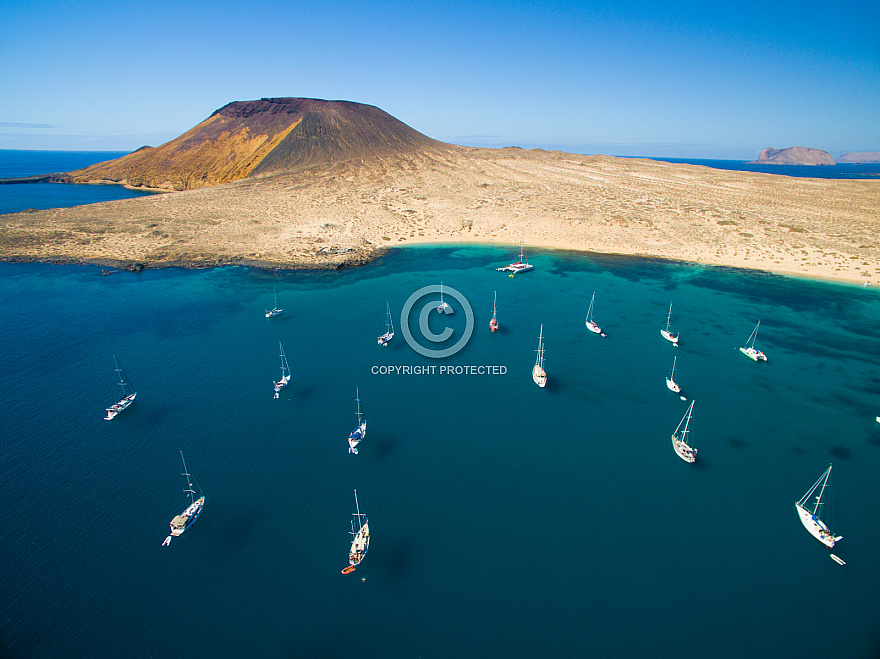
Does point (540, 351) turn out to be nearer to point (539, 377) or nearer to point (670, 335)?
point (539, 377)

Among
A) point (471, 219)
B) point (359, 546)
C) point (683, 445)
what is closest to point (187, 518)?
point (359, 546)

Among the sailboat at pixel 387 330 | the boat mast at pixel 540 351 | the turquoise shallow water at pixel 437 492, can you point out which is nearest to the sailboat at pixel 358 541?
the turquoise shallow water at pixel 437 492

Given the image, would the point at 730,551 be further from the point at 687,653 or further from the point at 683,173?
the point at 683,173

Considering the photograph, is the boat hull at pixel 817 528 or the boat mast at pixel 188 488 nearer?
the boat hull at pixel 817 528

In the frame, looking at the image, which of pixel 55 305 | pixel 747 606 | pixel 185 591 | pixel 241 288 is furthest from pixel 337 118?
pixel 747 606

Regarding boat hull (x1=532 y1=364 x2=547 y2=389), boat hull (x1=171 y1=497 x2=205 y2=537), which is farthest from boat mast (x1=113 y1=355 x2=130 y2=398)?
boat hull (x1=532 y1=364 x2=547 y2=389)

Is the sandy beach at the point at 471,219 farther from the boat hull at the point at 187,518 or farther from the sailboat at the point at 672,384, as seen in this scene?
the boat hull at the point at 187,518
